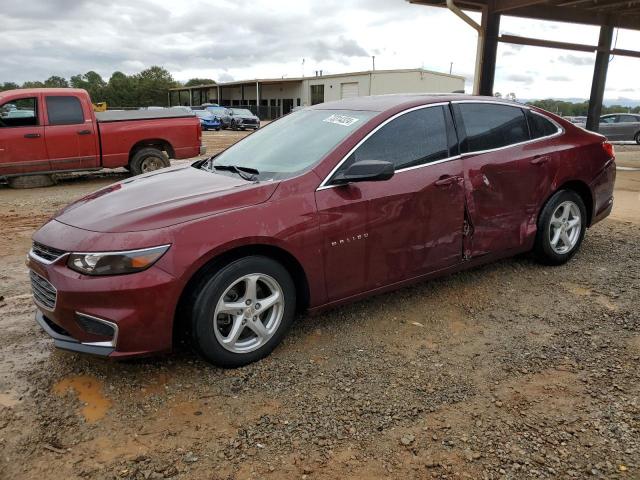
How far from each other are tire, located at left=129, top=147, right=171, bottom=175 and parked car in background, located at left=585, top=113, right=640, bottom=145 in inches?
783

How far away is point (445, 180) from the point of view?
3.87 m

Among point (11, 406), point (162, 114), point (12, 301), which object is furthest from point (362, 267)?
point (162, 114)

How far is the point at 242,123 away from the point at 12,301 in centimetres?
2991

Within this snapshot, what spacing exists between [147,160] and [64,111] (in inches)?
67.7

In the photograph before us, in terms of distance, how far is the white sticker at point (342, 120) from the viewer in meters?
3.77

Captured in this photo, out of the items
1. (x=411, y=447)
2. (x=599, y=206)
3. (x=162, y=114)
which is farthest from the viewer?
(x=162, y=114)

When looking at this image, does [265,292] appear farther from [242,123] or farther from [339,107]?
[242,123]

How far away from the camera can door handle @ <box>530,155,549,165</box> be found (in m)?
4.49

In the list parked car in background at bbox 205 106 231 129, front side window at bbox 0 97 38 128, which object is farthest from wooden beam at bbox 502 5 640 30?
parked car in background at bbox 205 106 231 129

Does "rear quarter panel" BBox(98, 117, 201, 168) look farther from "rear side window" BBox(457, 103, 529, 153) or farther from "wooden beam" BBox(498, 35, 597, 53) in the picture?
"rear side window" BBox(457, 103, 529, 153)

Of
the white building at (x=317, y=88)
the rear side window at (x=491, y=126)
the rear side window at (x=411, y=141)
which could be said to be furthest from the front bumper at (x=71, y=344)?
the white building at (x=317, y=88)

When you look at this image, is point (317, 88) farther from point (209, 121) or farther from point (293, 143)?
point (293, 143)

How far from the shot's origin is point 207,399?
2906mm

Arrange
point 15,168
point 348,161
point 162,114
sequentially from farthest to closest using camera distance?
point 162,114 → point 15,168 → point 348,161
